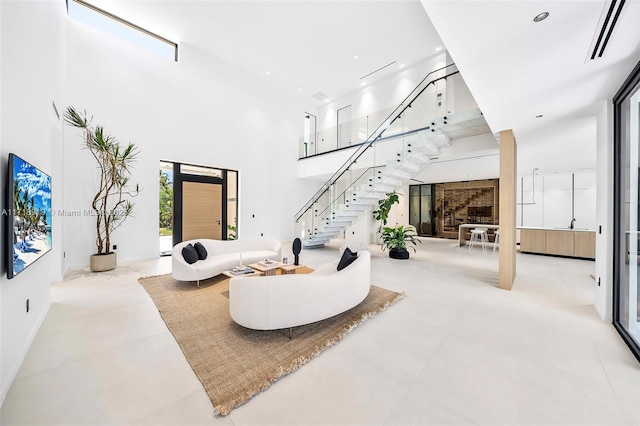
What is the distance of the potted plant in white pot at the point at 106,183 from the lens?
5.38 meters

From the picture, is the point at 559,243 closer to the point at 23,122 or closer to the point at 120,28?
the point at 23,122

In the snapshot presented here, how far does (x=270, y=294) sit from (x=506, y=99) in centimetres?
397

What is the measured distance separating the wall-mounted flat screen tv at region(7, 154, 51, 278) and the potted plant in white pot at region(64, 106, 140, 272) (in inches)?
111

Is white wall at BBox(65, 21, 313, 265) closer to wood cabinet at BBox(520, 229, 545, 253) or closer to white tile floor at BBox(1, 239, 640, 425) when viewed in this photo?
white tile floor at BBox(1, 239, 640, 425)

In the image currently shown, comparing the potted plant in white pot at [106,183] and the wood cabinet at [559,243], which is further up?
the potted plant in white pot at [106,183]

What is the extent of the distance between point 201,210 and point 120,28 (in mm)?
5180

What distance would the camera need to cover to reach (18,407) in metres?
1.79

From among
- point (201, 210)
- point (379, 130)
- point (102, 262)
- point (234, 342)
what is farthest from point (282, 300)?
point (379, 130)

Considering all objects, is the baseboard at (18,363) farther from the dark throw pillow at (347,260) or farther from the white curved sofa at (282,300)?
the dark throw pillow at (347,260)

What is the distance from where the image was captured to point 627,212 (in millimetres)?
3100

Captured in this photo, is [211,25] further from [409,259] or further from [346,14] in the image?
[409,259]

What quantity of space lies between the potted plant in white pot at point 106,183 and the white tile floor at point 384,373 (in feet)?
6.35

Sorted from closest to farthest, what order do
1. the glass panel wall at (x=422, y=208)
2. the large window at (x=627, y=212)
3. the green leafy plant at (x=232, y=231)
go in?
1. the large window at (x=627, y=212)
2. the green leafy plant at (x=232, y=231)
3. the glass panel wall at (x=422, y=208)

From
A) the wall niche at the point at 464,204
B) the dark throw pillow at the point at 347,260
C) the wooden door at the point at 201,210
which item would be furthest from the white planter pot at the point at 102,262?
the wall niche at the point at 464,204
